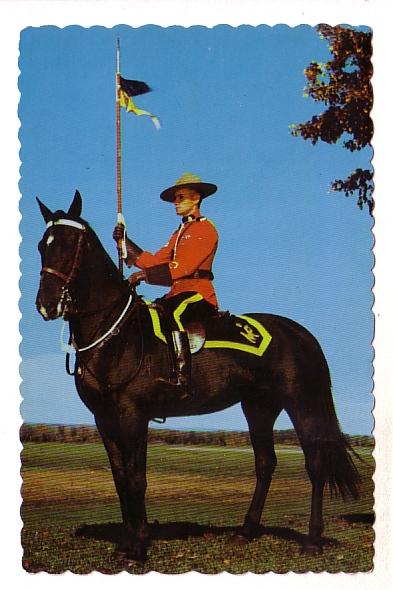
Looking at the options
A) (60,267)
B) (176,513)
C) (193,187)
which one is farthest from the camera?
(193,187)

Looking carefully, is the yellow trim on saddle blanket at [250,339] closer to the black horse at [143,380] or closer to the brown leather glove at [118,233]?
the black horse at [143,380]

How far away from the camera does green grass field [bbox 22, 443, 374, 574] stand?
5020mm

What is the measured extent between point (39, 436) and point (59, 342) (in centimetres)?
67

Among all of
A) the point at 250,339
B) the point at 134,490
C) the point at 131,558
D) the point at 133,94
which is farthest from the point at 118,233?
the point at 131,558

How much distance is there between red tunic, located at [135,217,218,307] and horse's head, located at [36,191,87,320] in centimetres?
48

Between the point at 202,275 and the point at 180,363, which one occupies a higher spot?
the point at 202,275

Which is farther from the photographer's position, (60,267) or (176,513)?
(176,513)

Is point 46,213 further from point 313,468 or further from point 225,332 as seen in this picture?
point 313,468

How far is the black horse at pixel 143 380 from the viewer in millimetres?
4875

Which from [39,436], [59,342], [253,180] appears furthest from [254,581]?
[253,180]

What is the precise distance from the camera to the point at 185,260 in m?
5.08

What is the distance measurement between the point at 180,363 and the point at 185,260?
2.32ft

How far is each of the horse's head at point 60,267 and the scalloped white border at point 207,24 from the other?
0.45m

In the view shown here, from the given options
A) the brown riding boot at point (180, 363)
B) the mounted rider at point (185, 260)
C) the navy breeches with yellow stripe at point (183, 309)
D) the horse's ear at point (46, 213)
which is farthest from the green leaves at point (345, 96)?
the horse's ear at point (46, 213)
